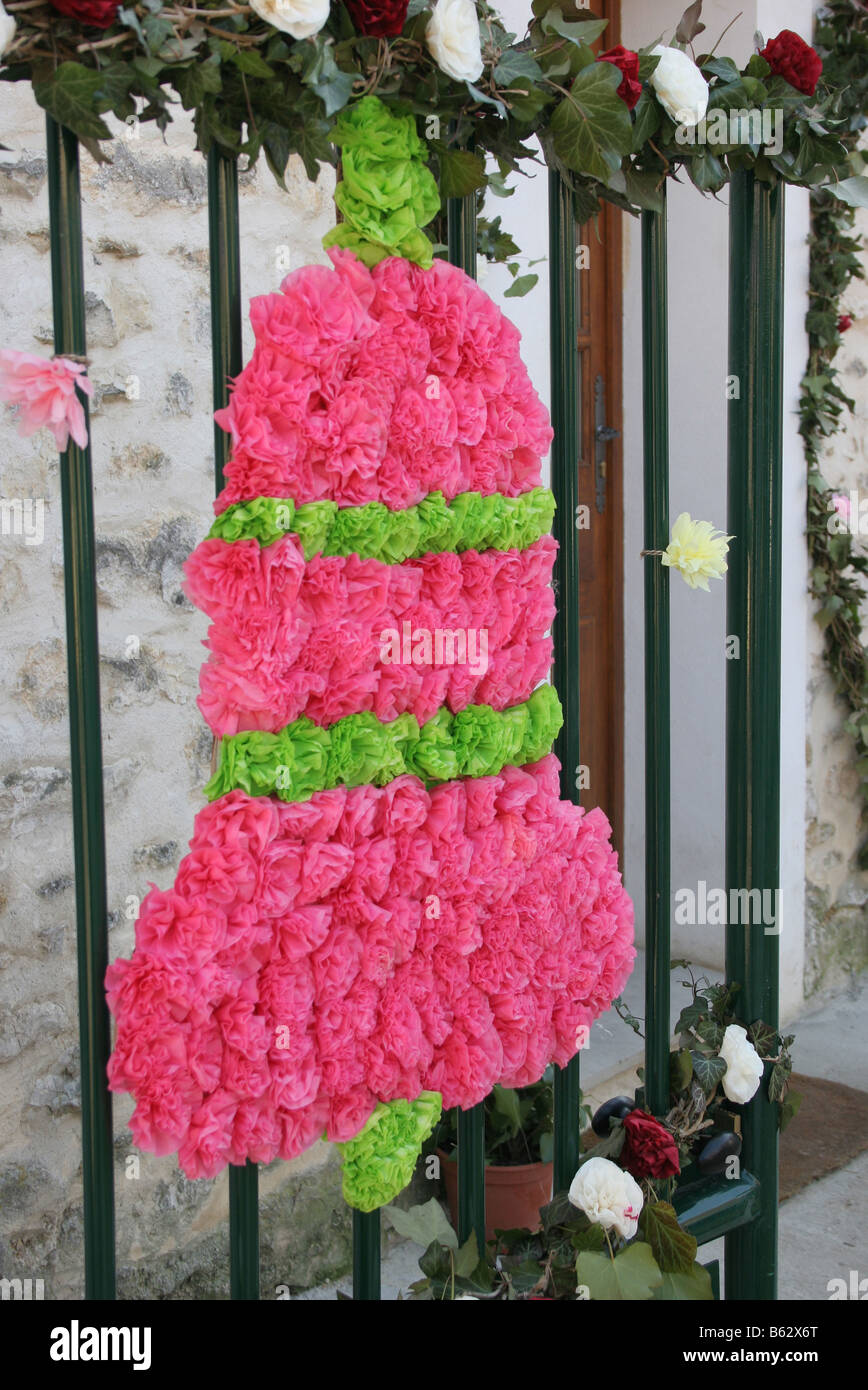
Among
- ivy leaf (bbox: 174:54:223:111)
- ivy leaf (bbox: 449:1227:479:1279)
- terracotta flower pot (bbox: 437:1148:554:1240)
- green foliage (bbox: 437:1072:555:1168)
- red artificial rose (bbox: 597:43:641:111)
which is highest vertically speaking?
red artificial rose (bbox: 597:43:641:111)

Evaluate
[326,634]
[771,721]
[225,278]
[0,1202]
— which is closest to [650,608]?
[771,721]

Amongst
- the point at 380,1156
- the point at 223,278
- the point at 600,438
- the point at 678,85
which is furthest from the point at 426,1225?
the point at 600,438

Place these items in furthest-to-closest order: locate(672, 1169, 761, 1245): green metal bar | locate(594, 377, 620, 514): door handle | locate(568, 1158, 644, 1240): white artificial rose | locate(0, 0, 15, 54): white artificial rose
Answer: locate(594, 377, 620, 514): door handle, locate(672, 1169, 761, 1245): green metal bar, locate(568, 1158, 644, 1240): white artificial rose, locate(0, 0, 15, 54): white artificial rose

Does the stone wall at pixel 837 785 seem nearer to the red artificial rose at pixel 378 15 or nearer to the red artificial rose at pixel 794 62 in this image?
the red artificial rose at pixel 794 62

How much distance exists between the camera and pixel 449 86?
1.06 m

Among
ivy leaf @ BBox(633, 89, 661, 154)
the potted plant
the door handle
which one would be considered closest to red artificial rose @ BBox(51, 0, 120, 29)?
ivy leaf @ BBox(633, 89, 661, 154)

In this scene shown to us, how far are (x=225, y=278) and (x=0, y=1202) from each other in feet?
5.27

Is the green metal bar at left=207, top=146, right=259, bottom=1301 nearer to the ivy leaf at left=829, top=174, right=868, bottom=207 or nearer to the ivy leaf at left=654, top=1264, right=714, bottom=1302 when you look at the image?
the ivy leaf at left=654, top=1264, right=714, bottom=1302

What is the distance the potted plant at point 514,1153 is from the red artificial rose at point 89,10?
6.83 feet

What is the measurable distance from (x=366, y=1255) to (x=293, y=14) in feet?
3.36

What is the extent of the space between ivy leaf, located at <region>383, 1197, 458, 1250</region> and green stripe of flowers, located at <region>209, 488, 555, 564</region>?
2.05 feet

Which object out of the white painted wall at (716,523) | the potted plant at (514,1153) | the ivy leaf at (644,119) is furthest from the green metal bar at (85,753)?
the white painted wall at (716,523)

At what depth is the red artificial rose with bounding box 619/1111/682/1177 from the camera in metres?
1.37

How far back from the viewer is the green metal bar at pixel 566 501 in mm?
1258
